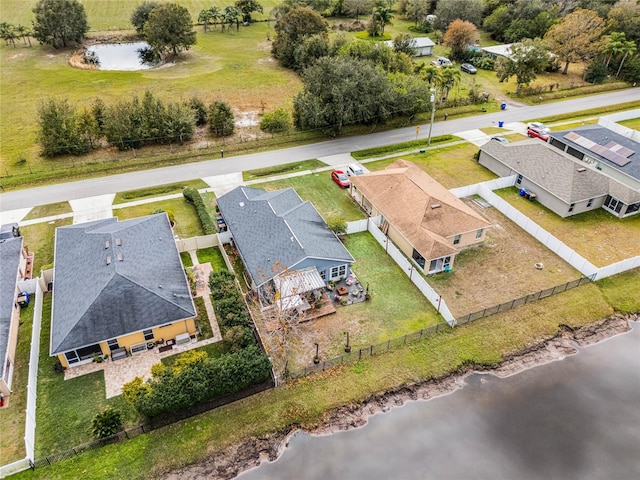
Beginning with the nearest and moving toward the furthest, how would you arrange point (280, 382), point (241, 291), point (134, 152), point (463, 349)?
point (280, 382)
point (463, 349)
point (241, 291)
point (134, 152)

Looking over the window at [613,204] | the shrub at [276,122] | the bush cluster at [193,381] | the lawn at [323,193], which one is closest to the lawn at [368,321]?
the bush cluster at [193,381]

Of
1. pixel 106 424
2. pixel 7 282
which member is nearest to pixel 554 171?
pixel 106 424

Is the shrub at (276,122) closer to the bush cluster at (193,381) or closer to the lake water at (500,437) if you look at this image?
the bush cluster at (193,381)

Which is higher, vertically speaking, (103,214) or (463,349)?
(103,214)

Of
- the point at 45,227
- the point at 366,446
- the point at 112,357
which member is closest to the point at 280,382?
the point at 366,446

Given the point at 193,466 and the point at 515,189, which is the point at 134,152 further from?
the point at 515,189

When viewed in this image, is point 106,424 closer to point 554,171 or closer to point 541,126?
point 554,171

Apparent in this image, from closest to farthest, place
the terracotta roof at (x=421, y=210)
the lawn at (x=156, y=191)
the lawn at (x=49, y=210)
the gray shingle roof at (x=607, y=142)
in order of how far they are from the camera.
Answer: the terracotta roof at (x=421, y=210) < the lawn at (x=49, y=210) < the lawn at (x=156, y=191) < the gray shingle roof at (x=607, y=142)
